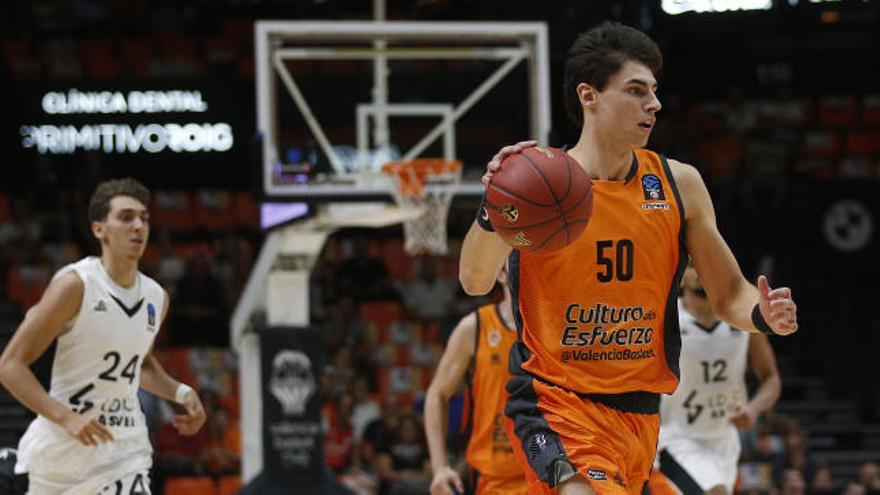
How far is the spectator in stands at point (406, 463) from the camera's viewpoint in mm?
12484

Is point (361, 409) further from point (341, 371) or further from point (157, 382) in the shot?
point (157, 382)

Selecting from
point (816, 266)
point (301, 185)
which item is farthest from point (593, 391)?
point (816, 266)

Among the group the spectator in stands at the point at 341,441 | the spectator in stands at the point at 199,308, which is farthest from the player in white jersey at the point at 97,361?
the spectator in stands at the point at 199,308

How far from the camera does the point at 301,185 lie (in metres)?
9.85

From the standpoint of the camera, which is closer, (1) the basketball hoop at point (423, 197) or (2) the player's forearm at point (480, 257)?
(2) the player's forearm at point (480, 257)

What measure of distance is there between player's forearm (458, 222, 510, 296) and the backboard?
5233mm

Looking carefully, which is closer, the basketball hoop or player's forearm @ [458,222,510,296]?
player's forearm @ [458,222,510,296]

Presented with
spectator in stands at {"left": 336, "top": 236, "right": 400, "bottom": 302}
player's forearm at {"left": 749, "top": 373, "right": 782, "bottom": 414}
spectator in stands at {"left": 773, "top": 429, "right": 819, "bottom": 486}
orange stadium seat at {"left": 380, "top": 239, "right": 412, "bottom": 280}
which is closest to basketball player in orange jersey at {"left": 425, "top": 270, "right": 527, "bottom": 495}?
player's forearm at {"left": 749, "top": 373, "right": 782, "bottom": 414}

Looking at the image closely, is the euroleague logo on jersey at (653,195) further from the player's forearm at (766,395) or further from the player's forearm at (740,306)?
the player's forearm at (766,395)

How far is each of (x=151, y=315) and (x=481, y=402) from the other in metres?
1.57

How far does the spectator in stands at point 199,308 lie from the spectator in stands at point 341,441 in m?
2.67

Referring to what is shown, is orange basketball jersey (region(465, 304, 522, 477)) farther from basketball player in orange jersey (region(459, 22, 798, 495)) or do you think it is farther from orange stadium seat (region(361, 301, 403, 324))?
orange stadium seat (region(361, 301, 403, 324))

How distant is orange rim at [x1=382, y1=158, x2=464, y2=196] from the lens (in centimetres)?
972

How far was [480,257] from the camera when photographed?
14.9ft
